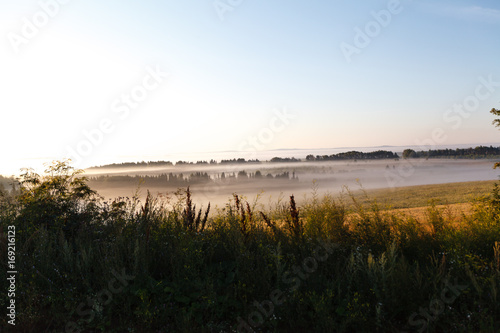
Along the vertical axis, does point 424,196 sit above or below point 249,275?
below

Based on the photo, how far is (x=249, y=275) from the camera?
5.58m

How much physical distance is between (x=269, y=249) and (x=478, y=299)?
349 centimetres

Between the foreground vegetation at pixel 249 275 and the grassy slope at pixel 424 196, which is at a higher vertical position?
the foreground vegetation at pixel 249 275

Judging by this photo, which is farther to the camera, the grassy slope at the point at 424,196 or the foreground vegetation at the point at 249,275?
the grassy slope at the point at 424,196

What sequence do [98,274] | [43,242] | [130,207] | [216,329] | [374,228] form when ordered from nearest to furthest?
1. [216,329]
2. [98,274]
3. [43,242]
4. [374,228]
5. [130,207]

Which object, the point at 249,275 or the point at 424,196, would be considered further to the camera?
the point at 424,196

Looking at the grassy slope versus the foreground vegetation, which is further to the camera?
the grassy slope

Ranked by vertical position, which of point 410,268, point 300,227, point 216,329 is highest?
point 300,227

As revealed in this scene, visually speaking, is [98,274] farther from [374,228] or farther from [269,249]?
[374,228]

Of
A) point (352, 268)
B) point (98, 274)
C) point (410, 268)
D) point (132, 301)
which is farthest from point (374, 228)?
point (98, 274)

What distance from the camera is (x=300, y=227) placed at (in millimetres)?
7523

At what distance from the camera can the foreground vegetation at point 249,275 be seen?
4.84m

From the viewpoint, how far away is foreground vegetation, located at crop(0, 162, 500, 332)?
4836mm


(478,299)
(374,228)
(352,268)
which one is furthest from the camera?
(374,228)
